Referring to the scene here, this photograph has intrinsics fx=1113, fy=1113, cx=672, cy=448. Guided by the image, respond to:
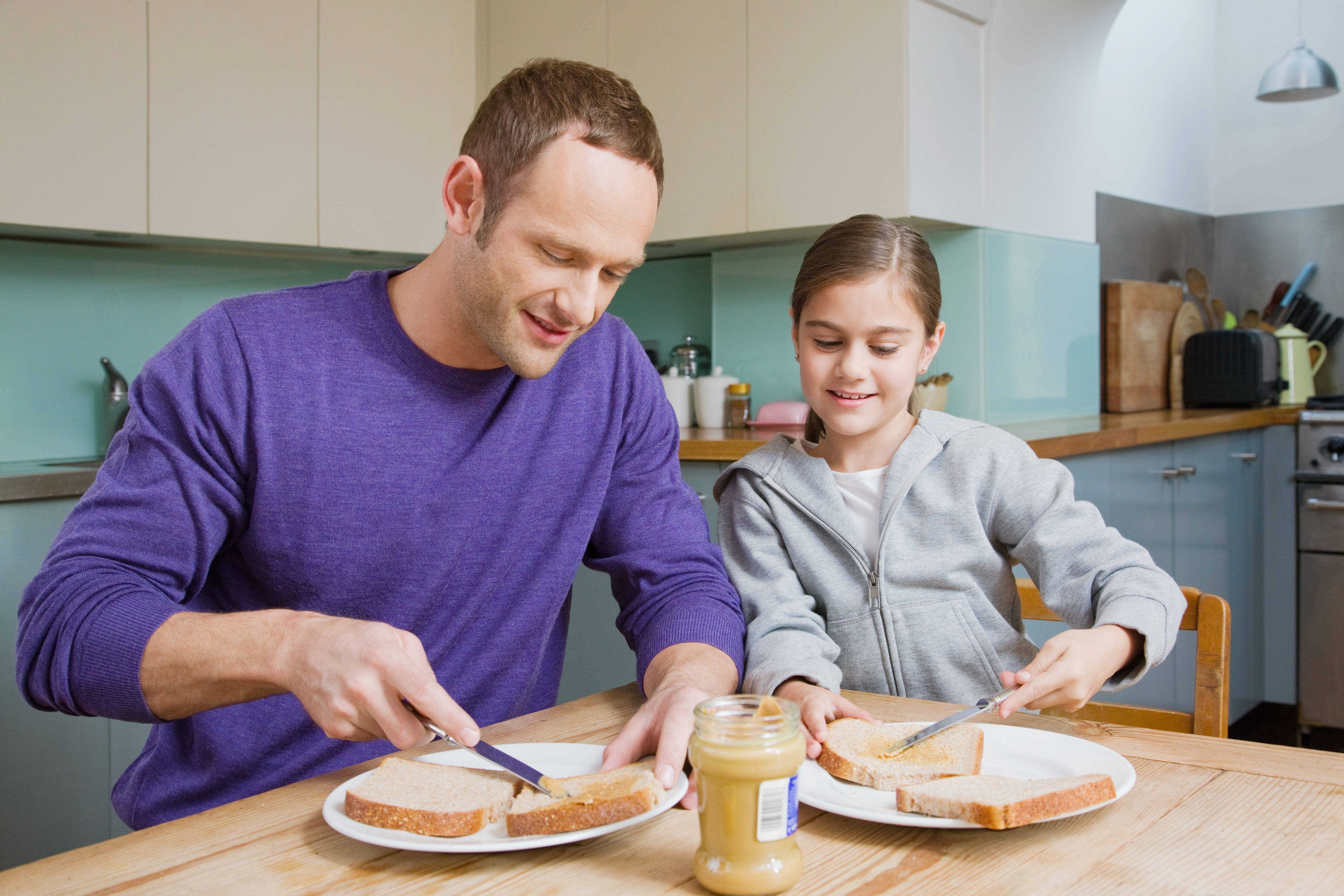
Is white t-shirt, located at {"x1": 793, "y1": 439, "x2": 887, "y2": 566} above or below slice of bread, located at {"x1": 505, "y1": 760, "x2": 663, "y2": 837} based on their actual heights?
above

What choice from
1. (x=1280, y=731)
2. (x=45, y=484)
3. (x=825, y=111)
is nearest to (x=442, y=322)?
(x=45, y=484)

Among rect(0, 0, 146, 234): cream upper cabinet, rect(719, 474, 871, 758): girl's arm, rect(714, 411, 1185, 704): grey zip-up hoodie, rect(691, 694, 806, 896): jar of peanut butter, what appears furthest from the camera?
rect(0, 0, 146, 234): cream upper cabinet

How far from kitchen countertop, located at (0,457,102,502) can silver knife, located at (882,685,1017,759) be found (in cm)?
188

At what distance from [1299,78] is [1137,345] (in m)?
0.98

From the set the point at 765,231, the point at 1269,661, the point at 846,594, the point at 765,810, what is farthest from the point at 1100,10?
the point at 765,810

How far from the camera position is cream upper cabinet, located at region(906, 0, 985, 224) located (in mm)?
2623

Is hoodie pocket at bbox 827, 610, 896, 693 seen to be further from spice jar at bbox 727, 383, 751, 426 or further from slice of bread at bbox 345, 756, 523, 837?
spice jar at bbox 727, 383, 751, 426

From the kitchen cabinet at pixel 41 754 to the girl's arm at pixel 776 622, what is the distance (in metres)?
1.46

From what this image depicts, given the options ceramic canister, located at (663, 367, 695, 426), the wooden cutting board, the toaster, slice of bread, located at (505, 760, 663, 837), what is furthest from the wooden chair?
the toaster

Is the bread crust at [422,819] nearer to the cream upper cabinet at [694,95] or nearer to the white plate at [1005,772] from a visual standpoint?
the white plate at [1005,772]

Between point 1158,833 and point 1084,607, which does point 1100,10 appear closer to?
point 1084,607

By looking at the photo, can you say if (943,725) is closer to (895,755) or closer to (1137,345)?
(895,755)

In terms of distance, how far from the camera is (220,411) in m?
1.08

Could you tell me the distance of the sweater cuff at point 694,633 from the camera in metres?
1.11
